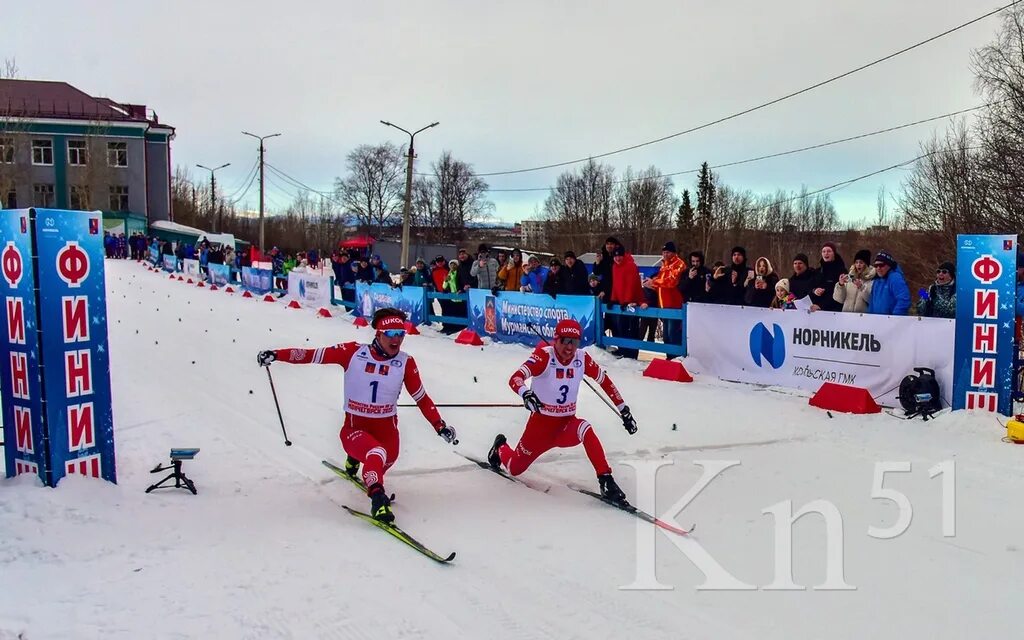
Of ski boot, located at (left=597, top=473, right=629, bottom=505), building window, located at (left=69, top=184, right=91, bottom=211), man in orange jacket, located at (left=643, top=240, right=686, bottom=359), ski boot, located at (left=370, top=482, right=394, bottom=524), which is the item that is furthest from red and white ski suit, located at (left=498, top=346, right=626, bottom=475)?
building window, located at (left=69, top=184, right=91, bottom=211)

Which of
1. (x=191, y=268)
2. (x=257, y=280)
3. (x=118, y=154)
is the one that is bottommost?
(x=257, y=280)

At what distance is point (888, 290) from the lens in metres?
9.64

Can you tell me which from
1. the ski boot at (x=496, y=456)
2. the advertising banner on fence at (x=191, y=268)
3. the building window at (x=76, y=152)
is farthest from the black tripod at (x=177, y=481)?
the building window at (x=76, y=152)

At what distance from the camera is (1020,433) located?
24.8 feet

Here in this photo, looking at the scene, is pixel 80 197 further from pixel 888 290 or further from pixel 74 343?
pixel 888 290

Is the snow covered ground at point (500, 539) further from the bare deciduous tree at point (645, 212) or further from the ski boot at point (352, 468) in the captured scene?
the bare deciduous tree at point (645, 212)

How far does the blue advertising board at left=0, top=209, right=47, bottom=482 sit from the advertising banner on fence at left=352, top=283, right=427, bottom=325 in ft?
34.7

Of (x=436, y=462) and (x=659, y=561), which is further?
(x=436, y=462)

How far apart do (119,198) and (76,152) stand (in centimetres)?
471

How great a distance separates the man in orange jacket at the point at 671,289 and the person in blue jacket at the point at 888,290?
3148 millimetres

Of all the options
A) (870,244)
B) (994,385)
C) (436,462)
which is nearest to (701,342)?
(994,385)

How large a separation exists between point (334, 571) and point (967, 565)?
414cm

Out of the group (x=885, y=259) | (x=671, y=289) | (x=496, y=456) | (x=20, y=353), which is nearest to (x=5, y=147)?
(x=671, y=289)

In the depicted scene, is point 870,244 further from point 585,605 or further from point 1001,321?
point 585,605
